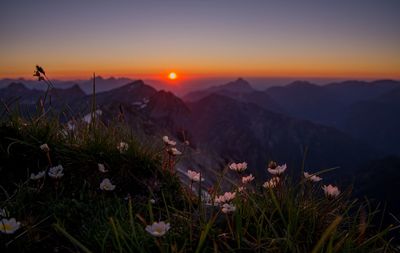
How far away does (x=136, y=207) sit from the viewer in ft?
15.3

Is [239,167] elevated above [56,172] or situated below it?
above

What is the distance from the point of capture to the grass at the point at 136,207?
326 centimetres

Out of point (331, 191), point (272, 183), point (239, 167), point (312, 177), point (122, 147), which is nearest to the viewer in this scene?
point (331, 191)

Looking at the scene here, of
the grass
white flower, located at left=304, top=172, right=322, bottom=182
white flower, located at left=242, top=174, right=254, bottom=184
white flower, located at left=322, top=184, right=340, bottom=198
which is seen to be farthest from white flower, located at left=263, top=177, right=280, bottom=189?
white flower, located at left=322, top=184, right=340, bottom=198

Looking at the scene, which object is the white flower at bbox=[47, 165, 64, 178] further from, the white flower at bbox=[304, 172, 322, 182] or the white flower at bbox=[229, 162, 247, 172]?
the white flower at bbox=[304, 172, 322, 182]

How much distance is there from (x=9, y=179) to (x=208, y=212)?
2.94 metres

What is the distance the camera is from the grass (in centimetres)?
326

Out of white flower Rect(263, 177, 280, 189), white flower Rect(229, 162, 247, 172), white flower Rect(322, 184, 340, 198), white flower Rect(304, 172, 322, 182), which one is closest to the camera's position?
white flower Rect(322, 184, 340, 198)

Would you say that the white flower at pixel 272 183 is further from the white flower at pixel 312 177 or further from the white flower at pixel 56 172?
the white flower at pixel 56 172

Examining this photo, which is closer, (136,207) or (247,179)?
(247,179)

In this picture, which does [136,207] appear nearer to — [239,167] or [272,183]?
[239,167]

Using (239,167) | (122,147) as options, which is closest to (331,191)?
(239,167)

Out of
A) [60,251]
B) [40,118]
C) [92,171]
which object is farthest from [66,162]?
[60,251]

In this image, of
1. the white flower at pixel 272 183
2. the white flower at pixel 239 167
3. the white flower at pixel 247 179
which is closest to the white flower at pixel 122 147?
the white flower at pixel 239 167
